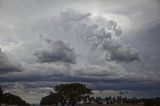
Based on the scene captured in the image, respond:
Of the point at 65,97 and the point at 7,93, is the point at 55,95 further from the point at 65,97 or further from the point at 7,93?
the point at 7,93

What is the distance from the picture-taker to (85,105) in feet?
565

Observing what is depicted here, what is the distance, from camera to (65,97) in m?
151

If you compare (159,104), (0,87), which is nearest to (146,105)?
(159,104)

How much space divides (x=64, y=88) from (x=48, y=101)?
3423cm

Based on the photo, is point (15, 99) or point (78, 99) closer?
point (78, 99)

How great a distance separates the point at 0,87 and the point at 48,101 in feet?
86.2

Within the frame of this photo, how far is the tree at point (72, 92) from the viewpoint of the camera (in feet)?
490

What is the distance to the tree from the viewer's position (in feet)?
490

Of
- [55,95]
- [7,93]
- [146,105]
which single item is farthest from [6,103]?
[146,105]

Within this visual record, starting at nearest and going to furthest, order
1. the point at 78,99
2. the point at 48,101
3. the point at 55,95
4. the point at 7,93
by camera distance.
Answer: the point at 78,99 → the point at 55,95 → the point at 48,101 → the point at 7,93

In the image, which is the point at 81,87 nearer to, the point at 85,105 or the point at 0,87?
the point at 85,105

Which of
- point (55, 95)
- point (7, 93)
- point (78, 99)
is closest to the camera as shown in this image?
point (78, 99)

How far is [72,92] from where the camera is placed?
150 meters

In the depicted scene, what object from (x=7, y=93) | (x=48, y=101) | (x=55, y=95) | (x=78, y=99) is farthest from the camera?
(x=7, y=93)
